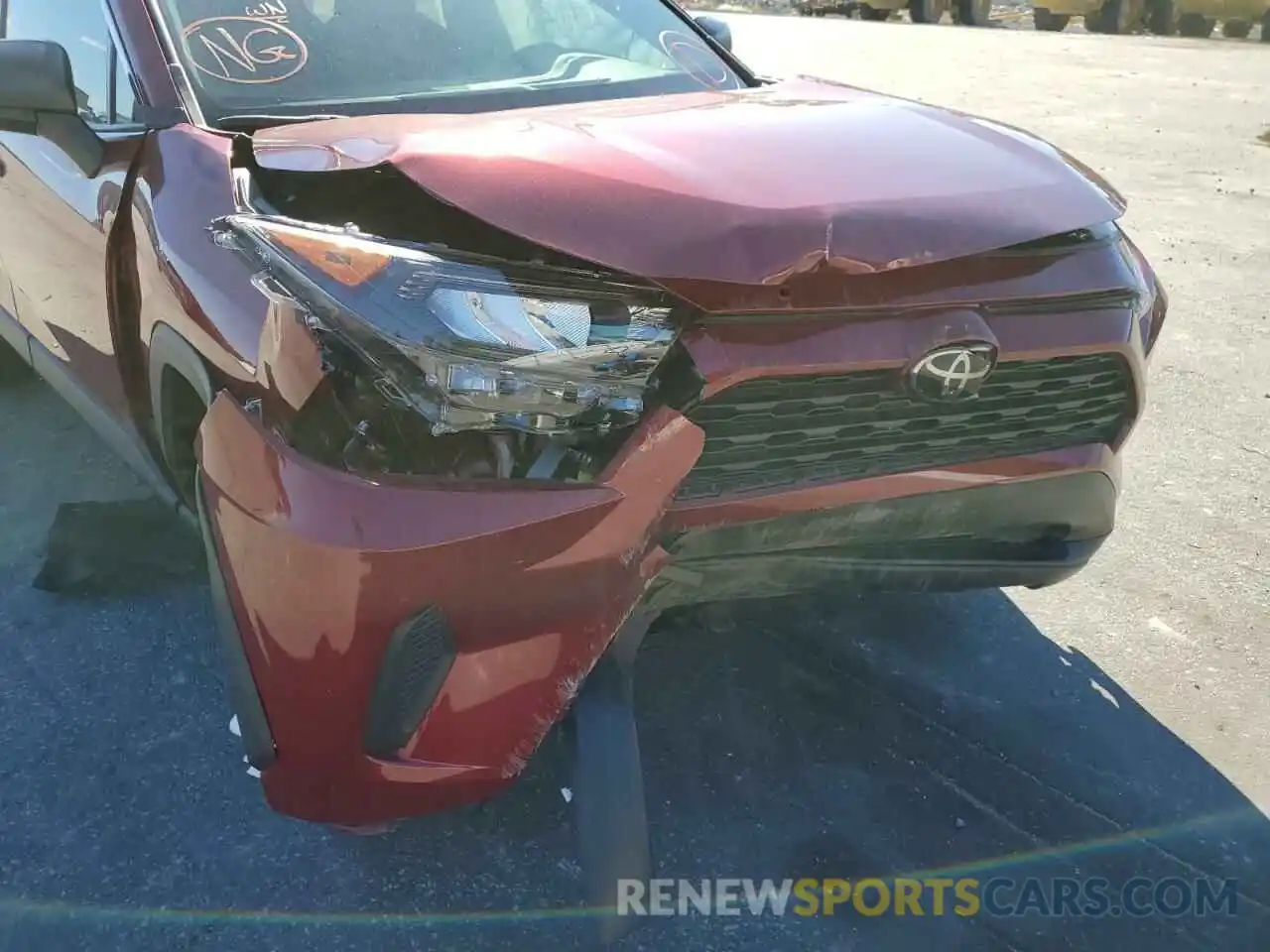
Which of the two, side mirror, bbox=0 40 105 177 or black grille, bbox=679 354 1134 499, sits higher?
side mirror, bbox=0 40 105 177

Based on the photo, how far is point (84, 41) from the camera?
2.74 meters

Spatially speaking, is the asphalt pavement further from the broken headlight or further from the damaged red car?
the broken headlight

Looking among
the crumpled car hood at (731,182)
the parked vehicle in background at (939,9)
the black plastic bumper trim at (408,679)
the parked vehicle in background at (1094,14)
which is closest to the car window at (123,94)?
the crumpled car hood at (731,182)

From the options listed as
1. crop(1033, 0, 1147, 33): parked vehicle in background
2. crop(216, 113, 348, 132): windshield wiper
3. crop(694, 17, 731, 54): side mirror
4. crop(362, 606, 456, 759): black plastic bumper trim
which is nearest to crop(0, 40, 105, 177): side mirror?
crop(216, 113, 348, 132): windshield wiper

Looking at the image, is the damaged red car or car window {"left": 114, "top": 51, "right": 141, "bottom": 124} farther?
car window {"left": 114, "top": 51, "right": 141, "bottom": 124}

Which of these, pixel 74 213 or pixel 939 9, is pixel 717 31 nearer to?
pixel 74 213

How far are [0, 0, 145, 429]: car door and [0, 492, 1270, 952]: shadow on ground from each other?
2.25 feet

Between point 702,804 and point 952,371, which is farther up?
point 952,371

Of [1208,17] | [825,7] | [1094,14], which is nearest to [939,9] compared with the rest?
[825,7]

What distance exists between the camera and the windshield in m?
2.51

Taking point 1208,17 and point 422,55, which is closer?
point 422,55

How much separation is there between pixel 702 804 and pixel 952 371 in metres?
1.04

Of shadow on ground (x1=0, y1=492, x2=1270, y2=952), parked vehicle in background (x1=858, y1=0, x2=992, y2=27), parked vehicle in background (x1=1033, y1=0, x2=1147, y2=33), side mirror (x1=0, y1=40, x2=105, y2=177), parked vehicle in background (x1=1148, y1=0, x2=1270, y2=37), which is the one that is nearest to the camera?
shadow on ground (x1=0, y1=492, x2=1270, y2=952)

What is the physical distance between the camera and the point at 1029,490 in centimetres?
218
